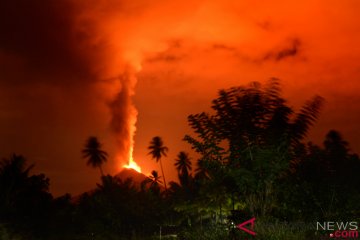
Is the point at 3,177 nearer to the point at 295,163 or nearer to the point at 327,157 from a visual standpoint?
the point at 327,157

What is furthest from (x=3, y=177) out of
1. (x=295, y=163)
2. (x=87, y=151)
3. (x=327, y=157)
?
(x=87, y=151)

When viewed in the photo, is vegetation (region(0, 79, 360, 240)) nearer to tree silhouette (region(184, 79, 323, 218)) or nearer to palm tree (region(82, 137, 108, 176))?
tree silhouette (region(184, 79, 323, 218))

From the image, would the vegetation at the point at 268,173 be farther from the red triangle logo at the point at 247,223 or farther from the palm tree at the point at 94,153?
the palm tree at the point at 94,153

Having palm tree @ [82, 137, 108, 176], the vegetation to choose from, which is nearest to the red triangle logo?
the vegetation

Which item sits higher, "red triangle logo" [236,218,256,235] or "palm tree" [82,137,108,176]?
"palm tree" [82,137,108,176]

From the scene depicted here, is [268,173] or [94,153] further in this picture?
[94,153]

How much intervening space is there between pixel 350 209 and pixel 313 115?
28.9 feet

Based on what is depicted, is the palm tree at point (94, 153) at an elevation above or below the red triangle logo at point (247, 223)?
above

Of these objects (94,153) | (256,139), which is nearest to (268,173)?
(256,139)

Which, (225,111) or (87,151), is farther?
(87,151)

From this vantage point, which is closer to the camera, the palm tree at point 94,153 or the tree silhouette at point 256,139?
the tree silhouette at point 256,139

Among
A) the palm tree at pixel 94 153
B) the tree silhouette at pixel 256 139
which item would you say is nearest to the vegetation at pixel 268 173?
the tree silhouette at pixel 256 139

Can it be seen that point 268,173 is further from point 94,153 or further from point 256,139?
point 94,153

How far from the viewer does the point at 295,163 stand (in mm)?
15734
